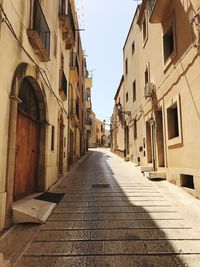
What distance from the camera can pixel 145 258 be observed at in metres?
3.15

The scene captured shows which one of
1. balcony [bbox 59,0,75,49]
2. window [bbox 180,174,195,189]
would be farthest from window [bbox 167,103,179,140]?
balcony [bbox 59,0,75,49]

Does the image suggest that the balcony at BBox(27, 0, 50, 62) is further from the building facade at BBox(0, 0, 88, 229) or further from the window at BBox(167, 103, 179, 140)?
the window at BBox(167, 103, 179, 140)

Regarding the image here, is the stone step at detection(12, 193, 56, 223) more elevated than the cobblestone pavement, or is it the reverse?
the stone step at detection(12, 193, 56, 223)

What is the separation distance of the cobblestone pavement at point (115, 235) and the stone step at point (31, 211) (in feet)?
0.60

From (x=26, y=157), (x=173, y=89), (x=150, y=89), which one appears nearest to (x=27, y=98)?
(x=26, y=157)

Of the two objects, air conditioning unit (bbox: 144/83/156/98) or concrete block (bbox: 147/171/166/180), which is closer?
concrete block (bbox: 147/171/166/180)

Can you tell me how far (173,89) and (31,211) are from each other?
19.1 ft

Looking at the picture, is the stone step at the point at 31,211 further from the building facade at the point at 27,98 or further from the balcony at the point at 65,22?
the balcony at the point at 65,22

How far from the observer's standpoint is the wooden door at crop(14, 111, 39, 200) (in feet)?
18.3

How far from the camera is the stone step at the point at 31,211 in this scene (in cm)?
440

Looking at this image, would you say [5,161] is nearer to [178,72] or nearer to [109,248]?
[109,248]

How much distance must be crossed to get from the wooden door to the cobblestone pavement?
1082 mm

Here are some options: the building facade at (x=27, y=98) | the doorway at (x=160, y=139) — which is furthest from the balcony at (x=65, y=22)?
the doorway at (x=160, y=139)

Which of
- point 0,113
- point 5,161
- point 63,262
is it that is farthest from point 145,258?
point 0,113
